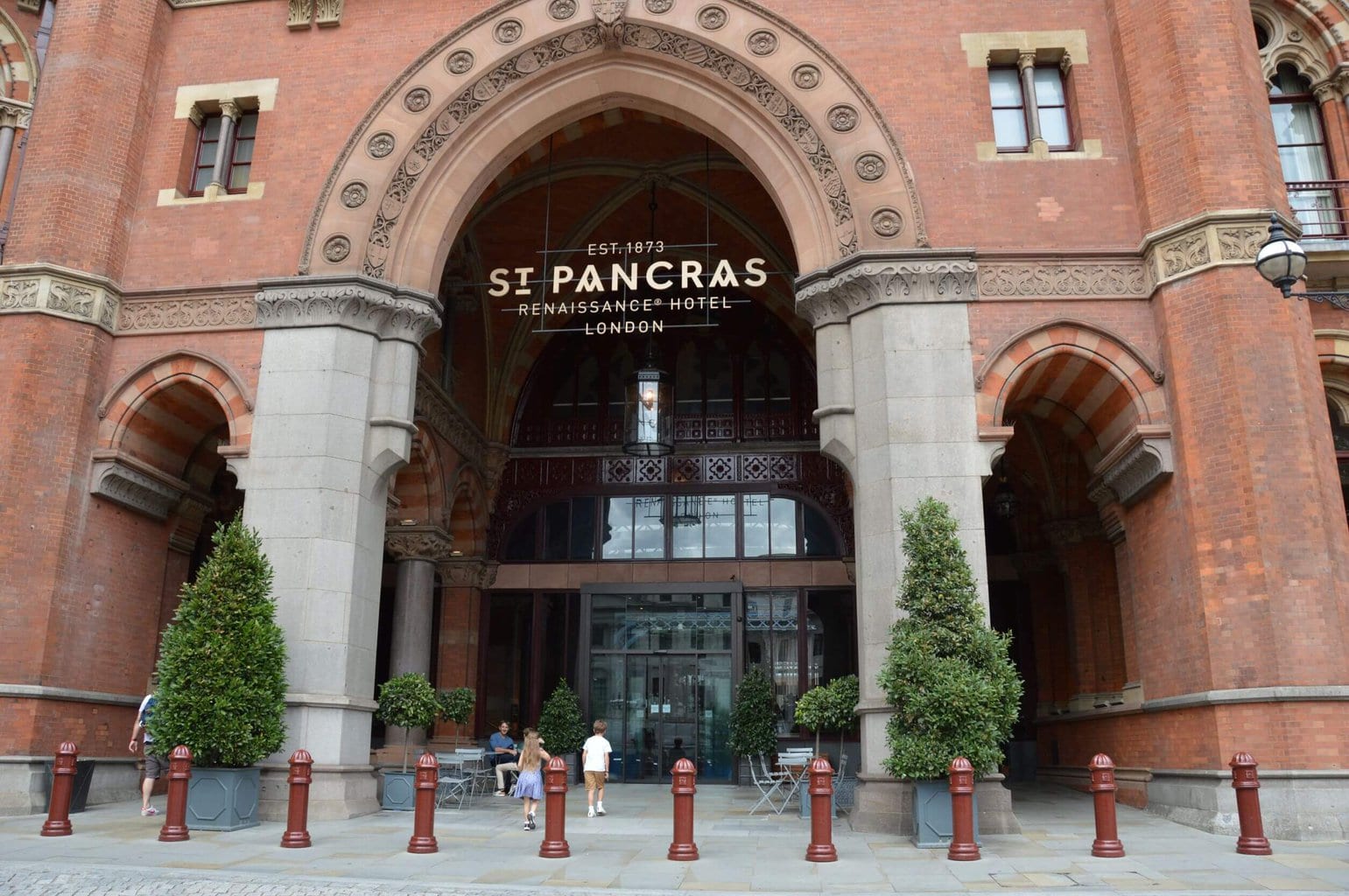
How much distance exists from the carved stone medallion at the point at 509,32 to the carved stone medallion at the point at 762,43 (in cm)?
374

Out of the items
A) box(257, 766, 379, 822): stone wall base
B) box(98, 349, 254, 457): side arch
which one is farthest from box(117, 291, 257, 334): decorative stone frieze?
box(257, 766, 379, 822): stone wall base

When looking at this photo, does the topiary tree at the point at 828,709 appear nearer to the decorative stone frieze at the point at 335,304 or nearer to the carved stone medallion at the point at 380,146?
the decorative stone frieze at the point at 335,304

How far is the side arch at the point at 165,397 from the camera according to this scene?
52.1ft

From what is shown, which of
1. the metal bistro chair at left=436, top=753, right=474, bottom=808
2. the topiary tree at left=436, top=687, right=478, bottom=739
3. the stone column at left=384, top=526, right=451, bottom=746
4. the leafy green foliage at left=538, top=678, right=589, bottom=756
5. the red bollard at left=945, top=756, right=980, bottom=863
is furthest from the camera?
the stone column at left=384, top=526, right=451, bottom=746

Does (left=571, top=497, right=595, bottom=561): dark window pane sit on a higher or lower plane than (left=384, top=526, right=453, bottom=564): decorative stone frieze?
higher

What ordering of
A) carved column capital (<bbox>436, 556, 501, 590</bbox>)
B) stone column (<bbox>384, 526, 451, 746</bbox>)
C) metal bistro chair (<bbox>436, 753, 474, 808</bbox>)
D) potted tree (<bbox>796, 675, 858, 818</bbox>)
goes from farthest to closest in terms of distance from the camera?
1. carved column capital (<bbox>436, 556, 501, 590</bbox>)
2. stone column (<bbox>384, 526, 451, 746</bbox>)
3. metal bistro chair (<bbox>436, 753, 474, 808</bbox>)
4. potted tree (<bbox>796, 675, 858, 818</bbox>)

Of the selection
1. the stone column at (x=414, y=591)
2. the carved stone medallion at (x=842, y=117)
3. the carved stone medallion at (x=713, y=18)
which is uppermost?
the carved stone medallion at (x=713, y=18)

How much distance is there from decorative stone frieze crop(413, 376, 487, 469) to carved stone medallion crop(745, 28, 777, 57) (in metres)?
9.03

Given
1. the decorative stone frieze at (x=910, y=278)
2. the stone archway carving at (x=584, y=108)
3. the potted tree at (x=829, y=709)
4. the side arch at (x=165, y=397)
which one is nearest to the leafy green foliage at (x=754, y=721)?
the potted tree at (x=829, y=709)

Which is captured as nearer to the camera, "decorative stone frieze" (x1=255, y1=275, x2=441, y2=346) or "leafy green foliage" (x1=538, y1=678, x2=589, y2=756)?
"decorative stone frieze" (x1=255, y1=275, x2=441, y2=346)

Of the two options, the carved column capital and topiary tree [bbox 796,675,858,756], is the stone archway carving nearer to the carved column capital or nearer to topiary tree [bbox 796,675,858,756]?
topiary tree [bbox 796,675,858,756]

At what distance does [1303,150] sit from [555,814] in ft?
52.3

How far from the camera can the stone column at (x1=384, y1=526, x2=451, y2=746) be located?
21.6m

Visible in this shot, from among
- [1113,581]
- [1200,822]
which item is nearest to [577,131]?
[1113,581]
